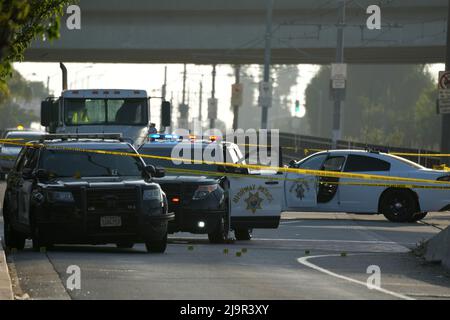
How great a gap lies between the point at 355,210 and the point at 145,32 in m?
41.5

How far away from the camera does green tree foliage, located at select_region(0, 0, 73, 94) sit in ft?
33.9

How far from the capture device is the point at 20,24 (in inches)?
440

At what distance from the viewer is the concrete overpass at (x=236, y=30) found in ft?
209

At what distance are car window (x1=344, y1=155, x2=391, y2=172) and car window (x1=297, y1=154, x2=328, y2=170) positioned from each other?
0.56 metres

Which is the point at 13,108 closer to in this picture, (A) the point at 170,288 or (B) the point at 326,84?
(B) the point at 326,84

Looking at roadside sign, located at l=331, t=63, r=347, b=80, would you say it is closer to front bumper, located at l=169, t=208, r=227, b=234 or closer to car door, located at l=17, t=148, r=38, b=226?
front bumper, located at l=169, t=208, r=227, b=234

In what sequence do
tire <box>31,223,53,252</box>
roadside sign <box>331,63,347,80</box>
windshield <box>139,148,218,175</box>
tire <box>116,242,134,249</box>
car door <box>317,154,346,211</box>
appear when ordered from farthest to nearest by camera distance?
roadside sign <box>331,63,347,80</box>, car door <box>317,154,346,211</box>, windshield <box>139,148,218,175</box>, tire <box>116,242,134,249</box>, tire <box>31,223,53,252</box>

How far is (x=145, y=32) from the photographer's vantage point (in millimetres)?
67938

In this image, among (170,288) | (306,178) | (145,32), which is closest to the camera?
(170,288)

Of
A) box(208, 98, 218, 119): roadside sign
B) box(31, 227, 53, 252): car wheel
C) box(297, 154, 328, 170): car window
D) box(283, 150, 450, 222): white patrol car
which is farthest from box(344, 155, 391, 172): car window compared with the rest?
box(208, 98, 218, 119): roadside sign

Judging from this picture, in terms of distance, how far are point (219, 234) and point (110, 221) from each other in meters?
3.36

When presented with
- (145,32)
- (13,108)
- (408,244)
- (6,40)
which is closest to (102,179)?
→ (408,244)

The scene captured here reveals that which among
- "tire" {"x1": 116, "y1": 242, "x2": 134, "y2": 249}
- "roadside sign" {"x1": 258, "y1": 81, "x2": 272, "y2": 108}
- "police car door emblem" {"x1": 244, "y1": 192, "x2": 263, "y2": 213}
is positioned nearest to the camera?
"tire" {"x1": 116, "y1": 242, "x2": 134, "y2": 249}

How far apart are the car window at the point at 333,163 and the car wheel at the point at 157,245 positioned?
395 inches
